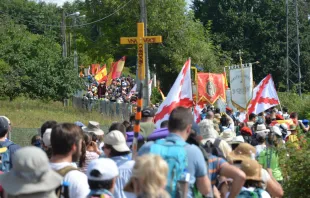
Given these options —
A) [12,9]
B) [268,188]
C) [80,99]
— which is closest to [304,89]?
[80,99]

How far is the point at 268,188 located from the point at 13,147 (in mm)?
2710

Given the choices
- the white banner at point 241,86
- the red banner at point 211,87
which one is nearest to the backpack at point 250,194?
the white banner at point 241,86

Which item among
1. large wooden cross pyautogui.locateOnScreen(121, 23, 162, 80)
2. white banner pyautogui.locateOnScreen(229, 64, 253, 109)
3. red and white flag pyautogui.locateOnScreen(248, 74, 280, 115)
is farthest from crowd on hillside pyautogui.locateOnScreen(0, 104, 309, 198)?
white banner pyautogui.locateOnScreen(229, 64, 253, 109)

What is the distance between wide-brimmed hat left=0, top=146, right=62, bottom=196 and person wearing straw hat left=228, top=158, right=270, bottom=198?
226 cm

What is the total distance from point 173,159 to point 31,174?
134 cm

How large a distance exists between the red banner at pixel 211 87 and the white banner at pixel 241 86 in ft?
2.75

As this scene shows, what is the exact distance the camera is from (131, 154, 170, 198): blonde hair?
4828 mm

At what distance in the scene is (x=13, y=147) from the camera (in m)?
8.02

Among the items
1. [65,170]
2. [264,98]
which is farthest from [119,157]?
[264,98]

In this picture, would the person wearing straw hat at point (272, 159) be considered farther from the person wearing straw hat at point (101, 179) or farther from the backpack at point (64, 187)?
the person wearing straw hat at point (101, 179)

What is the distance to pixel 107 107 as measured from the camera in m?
35.5

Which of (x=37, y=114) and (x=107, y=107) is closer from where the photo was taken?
(x=37, y=114)

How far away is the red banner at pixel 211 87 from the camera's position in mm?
25156

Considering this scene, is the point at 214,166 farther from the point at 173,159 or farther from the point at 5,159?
the point at 5,159
